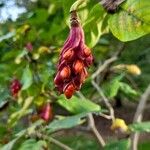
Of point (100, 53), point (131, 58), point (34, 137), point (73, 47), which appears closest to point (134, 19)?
point (73, 47)

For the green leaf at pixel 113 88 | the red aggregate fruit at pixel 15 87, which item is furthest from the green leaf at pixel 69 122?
the green leaf at pixel 113 88

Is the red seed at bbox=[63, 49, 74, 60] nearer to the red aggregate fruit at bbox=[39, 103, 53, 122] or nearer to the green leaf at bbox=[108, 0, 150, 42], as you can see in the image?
the green leaf at bbox=[108, 0, 150, 42]

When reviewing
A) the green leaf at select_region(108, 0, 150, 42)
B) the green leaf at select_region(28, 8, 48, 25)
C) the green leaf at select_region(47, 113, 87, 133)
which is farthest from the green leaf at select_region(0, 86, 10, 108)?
the green leaf at select_region(108, 0, 150, 42)

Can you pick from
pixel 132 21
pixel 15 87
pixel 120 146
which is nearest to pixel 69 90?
pixel 132 21

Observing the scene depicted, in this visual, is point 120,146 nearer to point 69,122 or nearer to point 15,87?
point 69,122

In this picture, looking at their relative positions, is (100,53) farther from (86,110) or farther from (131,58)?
(131,58)
